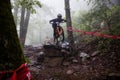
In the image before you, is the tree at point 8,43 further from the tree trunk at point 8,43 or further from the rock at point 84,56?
the rock at point 84,56

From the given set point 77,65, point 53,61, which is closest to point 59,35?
point 53,61

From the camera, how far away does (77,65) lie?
29.4ft

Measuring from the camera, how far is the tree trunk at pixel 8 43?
107 inches

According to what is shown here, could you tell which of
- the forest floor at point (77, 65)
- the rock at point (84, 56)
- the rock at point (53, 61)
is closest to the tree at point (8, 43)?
the forest floor at point (77, 65)

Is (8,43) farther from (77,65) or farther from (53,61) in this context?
(53,61)

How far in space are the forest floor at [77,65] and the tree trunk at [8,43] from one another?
463 centimetres

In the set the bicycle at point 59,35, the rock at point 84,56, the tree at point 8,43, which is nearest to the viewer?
the tree at point 8,43

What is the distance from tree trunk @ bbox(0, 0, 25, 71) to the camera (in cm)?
272

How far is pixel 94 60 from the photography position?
9203mm

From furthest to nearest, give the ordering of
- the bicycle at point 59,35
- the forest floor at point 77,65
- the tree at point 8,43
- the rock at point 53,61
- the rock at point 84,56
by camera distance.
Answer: the bicycle at point 59,35 → the rock at point 84,56 → the rock at point 53,61 → the forest floor at point 77,65 → the tree at point 8,43

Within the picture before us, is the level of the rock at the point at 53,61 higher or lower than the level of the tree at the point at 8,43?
lower

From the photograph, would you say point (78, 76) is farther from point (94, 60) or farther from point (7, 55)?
point (7, 55)

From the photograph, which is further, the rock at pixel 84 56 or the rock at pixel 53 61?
the rock at pixel 84 56

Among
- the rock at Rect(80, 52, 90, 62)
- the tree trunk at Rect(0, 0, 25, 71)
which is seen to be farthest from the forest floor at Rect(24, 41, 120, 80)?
the tree trunk at Rect(0, 0, 25, 71)
